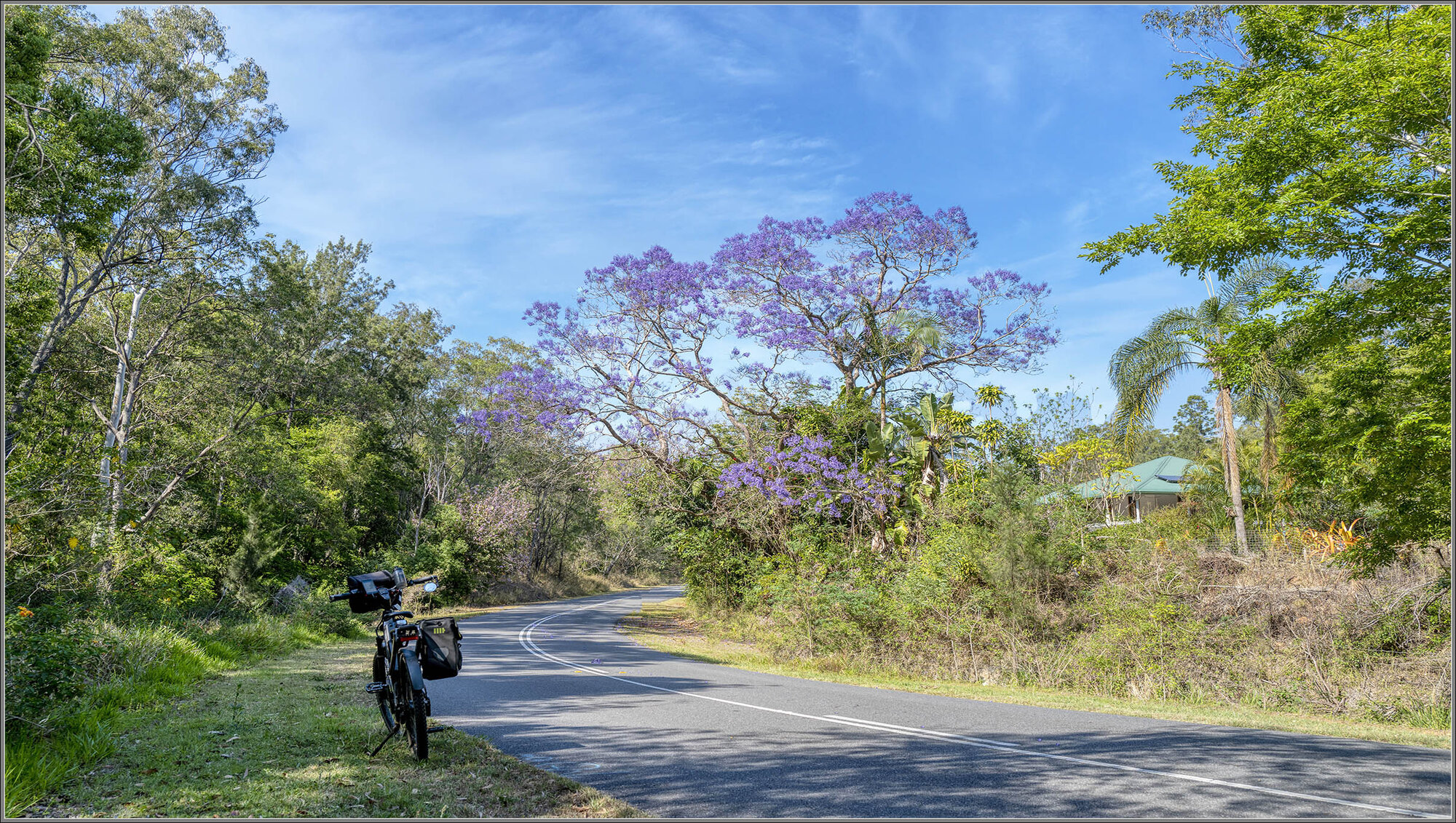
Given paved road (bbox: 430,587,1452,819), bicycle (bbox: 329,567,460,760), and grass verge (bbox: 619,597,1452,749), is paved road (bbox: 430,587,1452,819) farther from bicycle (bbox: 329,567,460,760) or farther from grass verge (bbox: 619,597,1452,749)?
bicycle (bbox: 329,567,460,760)

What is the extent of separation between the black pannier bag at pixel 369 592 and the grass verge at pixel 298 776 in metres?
1.19

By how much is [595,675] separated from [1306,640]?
436 inches

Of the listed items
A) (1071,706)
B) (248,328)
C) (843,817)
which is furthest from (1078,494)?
(248,328)

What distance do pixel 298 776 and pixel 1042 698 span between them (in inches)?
387

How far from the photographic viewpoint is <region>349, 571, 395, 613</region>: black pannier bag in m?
6.17

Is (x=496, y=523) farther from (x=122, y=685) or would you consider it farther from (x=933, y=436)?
(x=122, y=685)

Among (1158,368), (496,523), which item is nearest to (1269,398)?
(1158,368)

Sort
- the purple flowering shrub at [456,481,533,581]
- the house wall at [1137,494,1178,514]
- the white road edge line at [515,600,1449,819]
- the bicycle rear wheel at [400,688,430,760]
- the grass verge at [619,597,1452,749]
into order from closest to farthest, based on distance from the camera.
A: the white road edge line at [515,600,1449,819] < the bicycle rear wheel at [400,688,430,760] < the grass verge at [619,597,1452,749] < the purple flowering shrub at [456,481,533,581] < the house wall at [1137,494,1178,514]

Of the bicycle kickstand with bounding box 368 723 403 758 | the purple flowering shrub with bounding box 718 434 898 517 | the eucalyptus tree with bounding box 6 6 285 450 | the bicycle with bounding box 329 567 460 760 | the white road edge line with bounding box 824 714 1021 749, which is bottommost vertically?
the white road edge line with bounding box 824 714 1021 749

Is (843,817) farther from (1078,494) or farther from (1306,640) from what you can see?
(1078,494)

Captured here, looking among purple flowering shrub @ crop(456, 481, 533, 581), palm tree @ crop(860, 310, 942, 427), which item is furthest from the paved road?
purple flowering shrub @ crop(456, 481, 533, 581)

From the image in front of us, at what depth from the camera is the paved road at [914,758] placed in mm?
5094

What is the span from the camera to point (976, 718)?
8.62 metres

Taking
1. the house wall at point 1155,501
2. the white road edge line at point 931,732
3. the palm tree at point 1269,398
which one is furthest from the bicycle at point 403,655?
the house wall at point 1155,501
